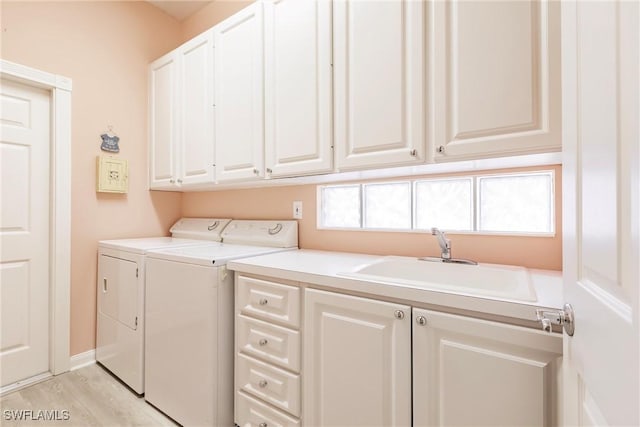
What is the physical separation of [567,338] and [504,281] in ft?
2.09

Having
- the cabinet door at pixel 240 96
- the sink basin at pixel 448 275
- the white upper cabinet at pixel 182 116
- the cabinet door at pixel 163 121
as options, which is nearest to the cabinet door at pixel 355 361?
the sink basin at pixel 448 275

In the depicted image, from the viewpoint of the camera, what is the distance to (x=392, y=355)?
109 cm

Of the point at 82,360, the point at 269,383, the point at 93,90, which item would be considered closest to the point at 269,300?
the point at 269,383

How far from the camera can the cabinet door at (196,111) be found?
2.20 metres

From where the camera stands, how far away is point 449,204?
168cm

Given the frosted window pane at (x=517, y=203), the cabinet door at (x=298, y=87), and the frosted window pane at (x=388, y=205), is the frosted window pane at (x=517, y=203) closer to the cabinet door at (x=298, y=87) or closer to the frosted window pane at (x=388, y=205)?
the frosted window pane at (x=388, y=205)

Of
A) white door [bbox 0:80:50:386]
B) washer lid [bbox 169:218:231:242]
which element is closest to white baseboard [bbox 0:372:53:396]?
white door [bbox 0:80:50:386]

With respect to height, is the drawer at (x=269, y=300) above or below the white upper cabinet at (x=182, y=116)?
below

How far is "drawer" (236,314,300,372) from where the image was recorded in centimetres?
135

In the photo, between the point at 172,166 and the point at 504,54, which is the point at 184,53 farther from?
the point at 504,54

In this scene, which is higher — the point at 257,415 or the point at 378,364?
the point at 378,364

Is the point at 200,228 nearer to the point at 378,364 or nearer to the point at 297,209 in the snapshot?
the point at 297,209

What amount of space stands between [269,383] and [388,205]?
1.18m

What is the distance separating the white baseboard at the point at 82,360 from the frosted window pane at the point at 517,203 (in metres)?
2.92
